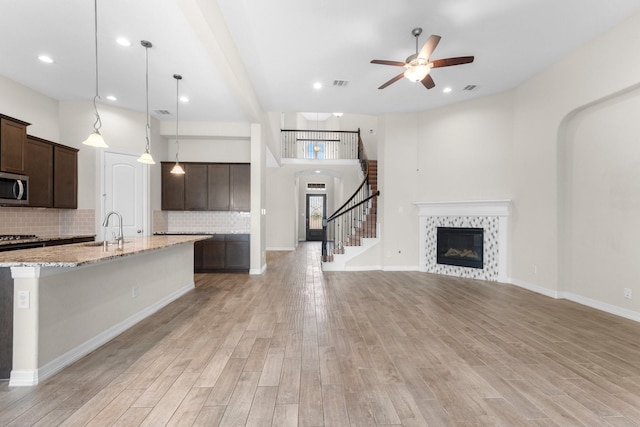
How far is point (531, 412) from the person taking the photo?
1834 mm

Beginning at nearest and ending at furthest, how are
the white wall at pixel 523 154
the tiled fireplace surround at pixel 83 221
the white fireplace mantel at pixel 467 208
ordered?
the white wall at pixel 523 154 → the tiled fireplace surround at pixel 83 221 → the white fireplace mantel at pixel 467 208

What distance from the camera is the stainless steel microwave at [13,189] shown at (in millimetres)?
3863

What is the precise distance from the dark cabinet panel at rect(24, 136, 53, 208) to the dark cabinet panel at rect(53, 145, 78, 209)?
8 centimetres

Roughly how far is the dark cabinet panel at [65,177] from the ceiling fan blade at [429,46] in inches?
226

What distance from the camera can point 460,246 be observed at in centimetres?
598

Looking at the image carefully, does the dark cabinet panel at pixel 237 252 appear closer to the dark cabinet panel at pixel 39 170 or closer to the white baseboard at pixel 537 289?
the dark cabinet panel at pixel 39 170

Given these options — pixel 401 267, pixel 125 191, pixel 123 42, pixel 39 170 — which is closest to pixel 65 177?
pixel 39 170

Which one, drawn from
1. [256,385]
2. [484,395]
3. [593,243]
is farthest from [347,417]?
[593,243]

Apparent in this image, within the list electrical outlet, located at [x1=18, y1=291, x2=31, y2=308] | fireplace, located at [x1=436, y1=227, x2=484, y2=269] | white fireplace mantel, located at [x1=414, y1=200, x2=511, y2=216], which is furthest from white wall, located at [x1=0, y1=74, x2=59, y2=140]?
fireplace, located at [x1=436, y1=227, x2=484, y2=269]

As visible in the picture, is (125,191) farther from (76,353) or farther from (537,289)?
(537,289)

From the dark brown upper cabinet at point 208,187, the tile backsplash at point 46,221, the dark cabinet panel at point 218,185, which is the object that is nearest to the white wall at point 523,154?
the dark brown upper cabinet at point 208,187

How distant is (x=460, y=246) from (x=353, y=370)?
14.8 ft

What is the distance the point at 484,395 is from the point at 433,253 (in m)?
4.45

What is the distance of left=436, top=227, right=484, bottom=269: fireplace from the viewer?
5.75 metres
